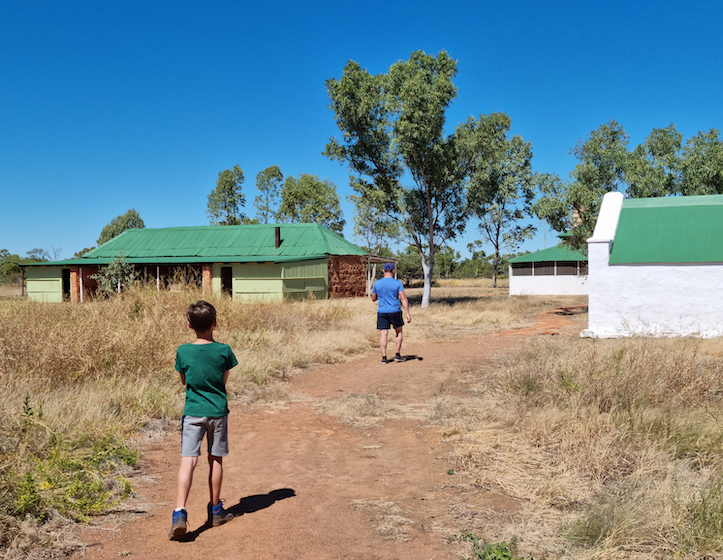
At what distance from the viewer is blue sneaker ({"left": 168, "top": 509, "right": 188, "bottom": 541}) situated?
3326mm

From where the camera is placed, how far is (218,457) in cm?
372

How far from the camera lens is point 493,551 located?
3.03 meters

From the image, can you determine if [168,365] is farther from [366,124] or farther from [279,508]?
[366,124]

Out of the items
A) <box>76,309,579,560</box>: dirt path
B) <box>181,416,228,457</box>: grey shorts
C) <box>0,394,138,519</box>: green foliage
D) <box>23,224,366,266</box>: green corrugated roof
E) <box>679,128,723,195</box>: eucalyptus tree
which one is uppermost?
<box>679,128,723,195</box>: eucalyptus tree

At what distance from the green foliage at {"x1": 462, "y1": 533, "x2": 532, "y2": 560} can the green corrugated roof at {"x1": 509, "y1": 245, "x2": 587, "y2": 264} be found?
3256 centimetres

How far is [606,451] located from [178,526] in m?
3.21

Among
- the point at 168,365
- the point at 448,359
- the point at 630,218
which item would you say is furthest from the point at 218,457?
the point at 630,218

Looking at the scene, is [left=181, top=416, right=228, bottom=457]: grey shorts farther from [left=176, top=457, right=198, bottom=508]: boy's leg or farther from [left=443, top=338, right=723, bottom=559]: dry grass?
[left=443, top=338, right=723, bottom=559]: dry grass

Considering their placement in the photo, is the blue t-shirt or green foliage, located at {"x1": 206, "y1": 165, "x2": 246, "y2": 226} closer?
the blue t-shirt

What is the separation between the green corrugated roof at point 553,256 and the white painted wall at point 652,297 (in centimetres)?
2115

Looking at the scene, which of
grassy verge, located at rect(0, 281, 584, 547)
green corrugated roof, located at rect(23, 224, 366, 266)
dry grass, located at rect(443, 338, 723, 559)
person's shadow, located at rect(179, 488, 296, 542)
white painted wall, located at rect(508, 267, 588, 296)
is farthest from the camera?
white painted wall, located at rect(508, 267, 588, 296)

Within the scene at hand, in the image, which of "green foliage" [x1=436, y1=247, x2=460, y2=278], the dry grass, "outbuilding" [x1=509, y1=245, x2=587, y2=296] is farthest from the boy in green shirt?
"green foliage" [x1=436, y1=247, x2=460, y2=278]

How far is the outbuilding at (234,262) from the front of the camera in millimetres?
25766

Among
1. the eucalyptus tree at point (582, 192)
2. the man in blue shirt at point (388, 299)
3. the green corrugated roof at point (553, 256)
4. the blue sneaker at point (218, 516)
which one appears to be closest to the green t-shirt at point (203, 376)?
the blue sneaker at point (218, 516)
